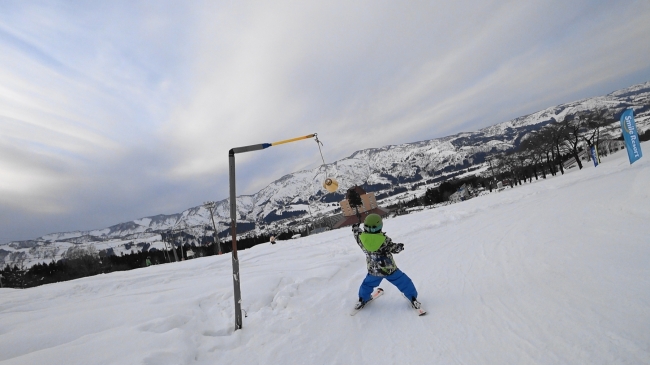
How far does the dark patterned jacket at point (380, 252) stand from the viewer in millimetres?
4578

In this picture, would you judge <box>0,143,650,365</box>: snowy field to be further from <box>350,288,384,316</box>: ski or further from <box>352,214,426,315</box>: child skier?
<box>352,214,426,315</box>: child skier

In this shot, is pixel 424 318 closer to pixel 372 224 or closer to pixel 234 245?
pixel 372 224

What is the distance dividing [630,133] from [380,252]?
952 inches

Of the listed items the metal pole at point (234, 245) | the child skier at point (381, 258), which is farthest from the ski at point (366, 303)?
the metal pole at point (234, 245)

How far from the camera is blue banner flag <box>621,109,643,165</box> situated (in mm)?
17312

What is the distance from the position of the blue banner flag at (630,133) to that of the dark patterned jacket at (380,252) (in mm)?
22326

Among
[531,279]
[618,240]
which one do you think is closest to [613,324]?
[531,279]

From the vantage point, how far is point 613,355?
2508mm

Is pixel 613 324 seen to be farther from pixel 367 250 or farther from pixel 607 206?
pixel 607 206

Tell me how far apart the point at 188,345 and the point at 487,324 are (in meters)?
4.29

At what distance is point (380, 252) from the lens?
4.61 meters

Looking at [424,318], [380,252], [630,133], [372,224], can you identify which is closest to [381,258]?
[380,252]

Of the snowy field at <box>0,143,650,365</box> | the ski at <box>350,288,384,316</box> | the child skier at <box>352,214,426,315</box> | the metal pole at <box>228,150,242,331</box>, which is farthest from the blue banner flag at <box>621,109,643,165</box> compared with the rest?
the metal pole at <box>228,150,242,331</box>

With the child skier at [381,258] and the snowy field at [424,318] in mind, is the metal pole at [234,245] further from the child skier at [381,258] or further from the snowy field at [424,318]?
the child skier at [381,258]
